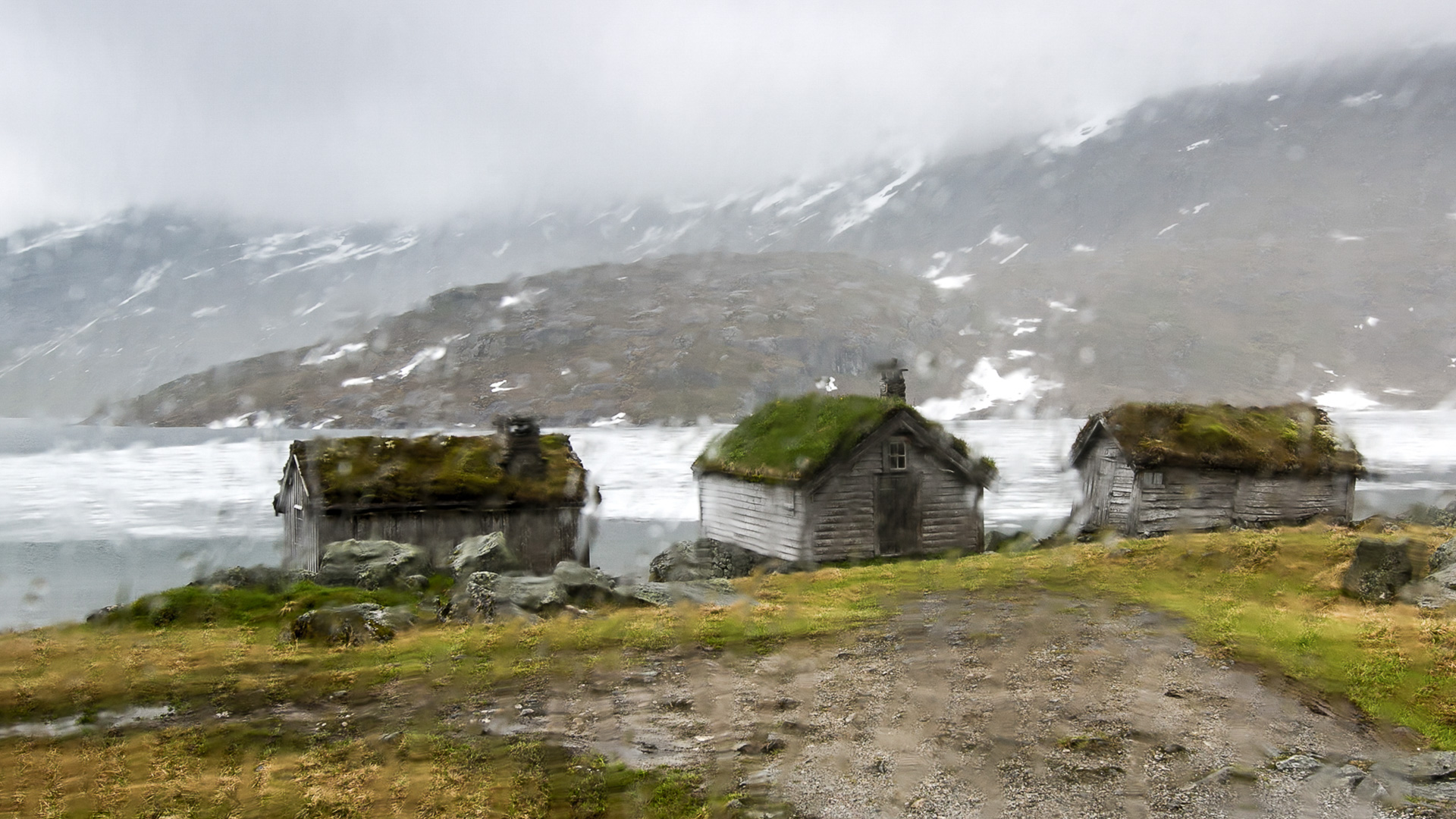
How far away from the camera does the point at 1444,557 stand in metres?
23.0

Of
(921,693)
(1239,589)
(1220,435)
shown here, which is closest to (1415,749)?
(921,693)

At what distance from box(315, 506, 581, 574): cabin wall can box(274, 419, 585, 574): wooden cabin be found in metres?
0.03

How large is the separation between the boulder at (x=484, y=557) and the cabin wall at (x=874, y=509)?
11.0 metres

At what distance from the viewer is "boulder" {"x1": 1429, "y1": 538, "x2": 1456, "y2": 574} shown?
74.1ft

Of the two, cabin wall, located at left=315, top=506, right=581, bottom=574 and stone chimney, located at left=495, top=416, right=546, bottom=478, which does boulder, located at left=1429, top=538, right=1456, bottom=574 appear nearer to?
cabin wall, located at left=315, top=506, right=581, bottom=574

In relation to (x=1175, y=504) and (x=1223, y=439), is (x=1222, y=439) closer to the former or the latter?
(x=1223, y=439)

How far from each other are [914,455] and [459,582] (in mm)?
17785

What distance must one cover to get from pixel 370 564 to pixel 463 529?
5355mm

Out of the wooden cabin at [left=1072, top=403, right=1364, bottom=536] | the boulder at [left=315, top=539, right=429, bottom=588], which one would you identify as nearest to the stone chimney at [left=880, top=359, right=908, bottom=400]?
the wooden cabin at [left=1072, top=403, right=1364, bottom=536]

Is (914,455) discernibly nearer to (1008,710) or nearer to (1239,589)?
(1239,589)

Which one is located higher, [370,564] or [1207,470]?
[1207,470]

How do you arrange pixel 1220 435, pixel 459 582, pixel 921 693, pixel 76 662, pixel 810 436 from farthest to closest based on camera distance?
pixel 1220 435
pixel 810 436
pixel 459 582
pixel 76 662
pixel 921 693

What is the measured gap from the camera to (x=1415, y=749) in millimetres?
12656

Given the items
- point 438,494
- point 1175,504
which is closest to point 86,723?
point 438,494
